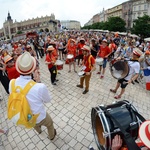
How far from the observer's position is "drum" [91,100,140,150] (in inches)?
77.4

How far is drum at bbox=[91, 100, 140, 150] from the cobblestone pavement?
1.12m

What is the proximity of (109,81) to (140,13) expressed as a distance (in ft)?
201

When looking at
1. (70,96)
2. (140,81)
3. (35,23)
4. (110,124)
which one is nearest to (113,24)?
(140,81)

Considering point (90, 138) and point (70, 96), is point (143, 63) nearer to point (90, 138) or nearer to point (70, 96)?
point (70, 96)

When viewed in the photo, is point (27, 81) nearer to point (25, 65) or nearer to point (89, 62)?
point (25, 65)

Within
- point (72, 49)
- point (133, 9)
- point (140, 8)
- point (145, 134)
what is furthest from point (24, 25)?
point (145, 134)

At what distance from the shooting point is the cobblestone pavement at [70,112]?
3.31 metres

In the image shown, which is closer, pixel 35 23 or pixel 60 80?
pixel 60 80

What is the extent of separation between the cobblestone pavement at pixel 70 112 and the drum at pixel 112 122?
1119 millimetres

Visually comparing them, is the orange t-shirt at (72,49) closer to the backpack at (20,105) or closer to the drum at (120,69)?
the drum at (120,69)

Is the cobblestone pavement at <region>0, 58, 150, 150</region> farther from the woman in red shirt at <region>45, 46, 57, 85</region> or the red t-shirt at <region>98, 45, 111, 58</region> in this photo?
the red t-shirt at <region>98, 45, 111, 58</region>

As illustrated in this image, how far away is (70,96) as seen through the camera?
5383 mm

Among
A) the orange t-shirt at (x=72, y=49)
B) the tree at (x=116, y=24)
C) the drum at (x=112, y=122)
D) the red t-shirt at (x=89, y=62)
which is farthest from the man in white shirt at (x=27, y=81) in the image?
the tree at (x=116, y=24)

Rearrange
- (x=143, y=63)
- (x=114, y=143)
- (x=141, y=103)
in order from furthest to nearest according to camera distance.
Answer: (x=143, y=63)
(x=141, y=103)
(x=114, y=143)
